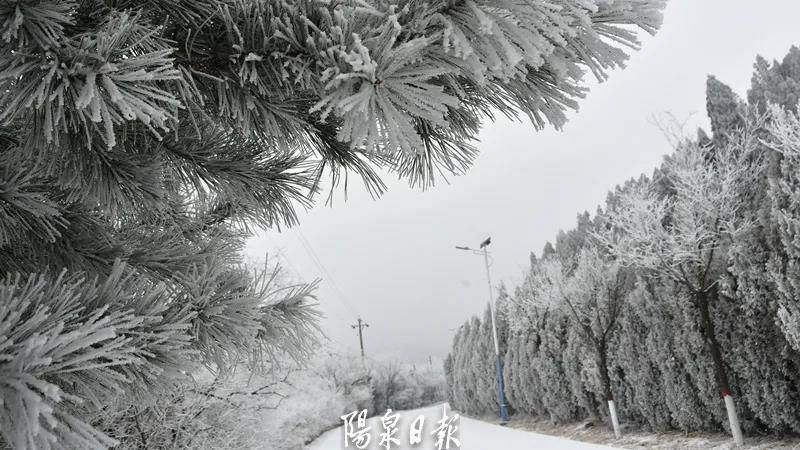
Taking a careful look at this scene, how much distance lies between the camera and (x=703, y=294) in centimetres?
808

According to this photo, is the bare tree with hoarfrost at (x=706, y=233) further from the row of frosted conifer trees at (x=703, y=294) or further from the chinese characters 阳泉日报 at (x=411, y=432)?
the chinese characters 阳泉日报 at (x=411, y=432)

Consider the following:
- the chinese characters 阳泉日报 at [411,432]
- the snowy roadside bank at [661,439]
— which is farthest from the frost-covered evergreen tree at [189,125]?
the snowy roadside bank at [661,439]

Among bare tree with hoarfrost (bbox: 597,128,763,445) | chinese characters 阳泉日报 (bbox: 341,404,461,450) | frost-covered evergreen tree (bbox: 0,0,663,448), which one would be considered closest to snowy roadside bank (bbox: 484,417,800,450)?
bare tree with hoarfrost (bbox: 597,128,763,445)

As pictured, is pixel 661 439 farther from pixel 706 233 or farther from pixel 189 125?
pixel 189 125

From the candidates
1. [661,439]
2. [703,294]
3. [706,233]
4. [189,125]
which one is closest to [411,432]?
[661,439]

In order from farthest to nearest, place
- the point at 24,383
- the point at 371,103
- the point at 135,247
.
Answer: the point at 135,247
the point at 371,103
the point at 24,383

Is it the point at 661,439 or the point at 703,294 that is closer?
the point at 703,294

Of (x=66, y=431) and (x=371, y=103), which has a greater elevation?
(x=371, y=103)

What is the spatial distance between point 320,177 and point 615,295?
10.9 meters

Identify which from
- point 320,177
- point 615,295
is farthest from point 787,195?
point 320,177

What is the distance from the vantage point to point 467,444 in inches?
446

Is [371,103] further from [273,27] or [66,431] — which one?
[66,431]

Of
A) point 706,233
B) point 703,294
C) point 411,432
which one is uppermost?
point 706,233

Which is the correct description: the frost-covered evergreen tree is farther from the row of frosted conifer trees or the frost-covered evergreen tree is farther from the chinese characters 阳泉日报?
the chinese characters 阳泉日报
